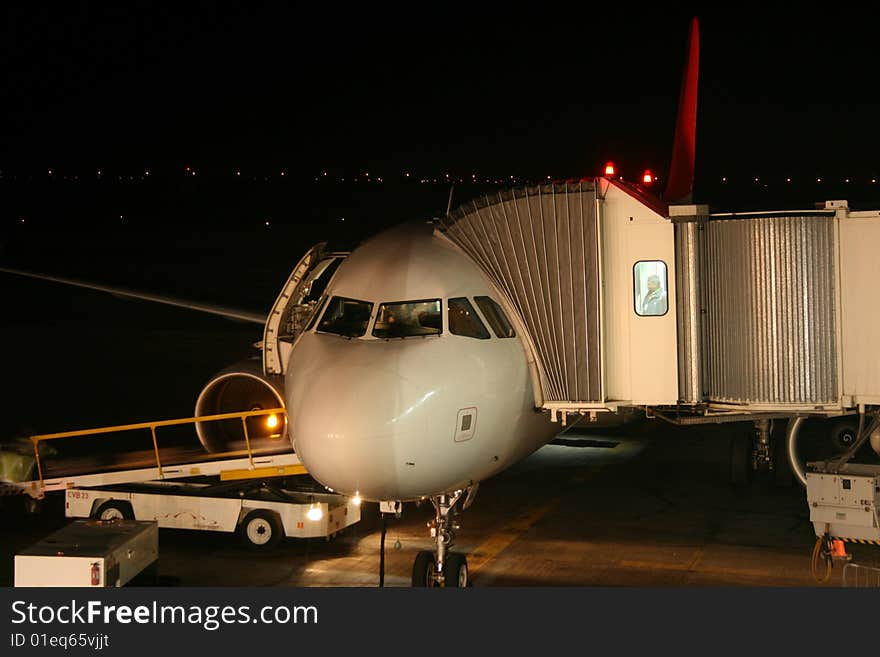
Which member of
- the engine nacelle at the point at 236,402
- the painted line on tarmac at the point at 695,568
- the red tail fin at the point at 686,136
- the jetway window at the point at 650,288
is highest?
the red tail fin at the point at 686,136

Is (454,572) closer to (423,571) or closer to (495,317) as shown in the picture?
(423,571)

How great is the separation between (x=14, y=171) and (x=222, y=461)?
98.2m

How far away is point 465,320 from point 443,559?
103 inches

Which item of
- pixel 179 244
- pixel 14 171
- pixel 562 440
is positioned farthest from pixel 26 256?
pixel 14 171

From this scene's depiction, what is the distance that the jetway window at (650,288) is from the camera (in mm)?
11797

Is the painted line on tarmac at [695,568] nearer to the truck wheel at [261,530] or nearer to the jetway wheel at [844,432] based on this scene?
the truck wheel at [261,530]

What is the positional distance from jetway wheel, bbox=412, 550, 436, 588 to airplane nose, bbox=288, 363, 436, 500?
1563 millimetres

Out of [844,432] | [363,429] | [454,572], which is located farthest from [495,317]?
[844,432]

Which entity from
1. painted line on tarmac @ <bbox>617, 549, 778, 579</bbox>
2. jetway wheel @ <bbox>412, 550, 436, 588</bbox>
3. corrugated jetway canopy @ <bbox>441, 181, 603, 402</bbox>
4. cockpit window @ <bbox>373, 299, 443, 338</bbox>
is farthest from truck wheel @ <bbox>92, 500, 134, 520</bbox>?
corrugated jetway canopy @ <bbox>441, 181, 603, 402</bbox>

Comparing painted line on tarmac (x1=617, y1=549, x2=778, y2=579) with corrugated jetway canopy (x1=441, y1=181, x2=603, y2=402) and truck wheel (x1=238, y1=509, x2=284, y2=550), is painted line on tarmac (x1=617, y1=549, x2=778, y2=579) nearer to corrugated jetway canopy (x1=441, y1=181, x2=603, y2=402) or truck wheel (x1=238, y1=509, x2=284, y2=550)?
corrugated jetway canopy (x1=441, y1=181, x2=603, y2=402)

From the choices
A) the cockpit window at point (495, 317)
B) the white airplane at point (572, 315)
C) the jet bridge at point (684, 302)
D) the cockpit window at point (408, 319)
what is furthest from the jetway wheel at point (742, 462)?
the cockpit window at point (408, 319)

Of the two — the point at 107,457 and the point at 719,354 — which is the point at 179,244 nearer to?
the point at 107,457

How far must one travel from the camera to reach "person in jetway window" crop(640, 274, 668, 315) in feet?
38.7

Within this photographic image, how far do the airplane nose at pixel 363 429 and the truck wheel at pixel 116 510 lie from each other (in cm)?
681
